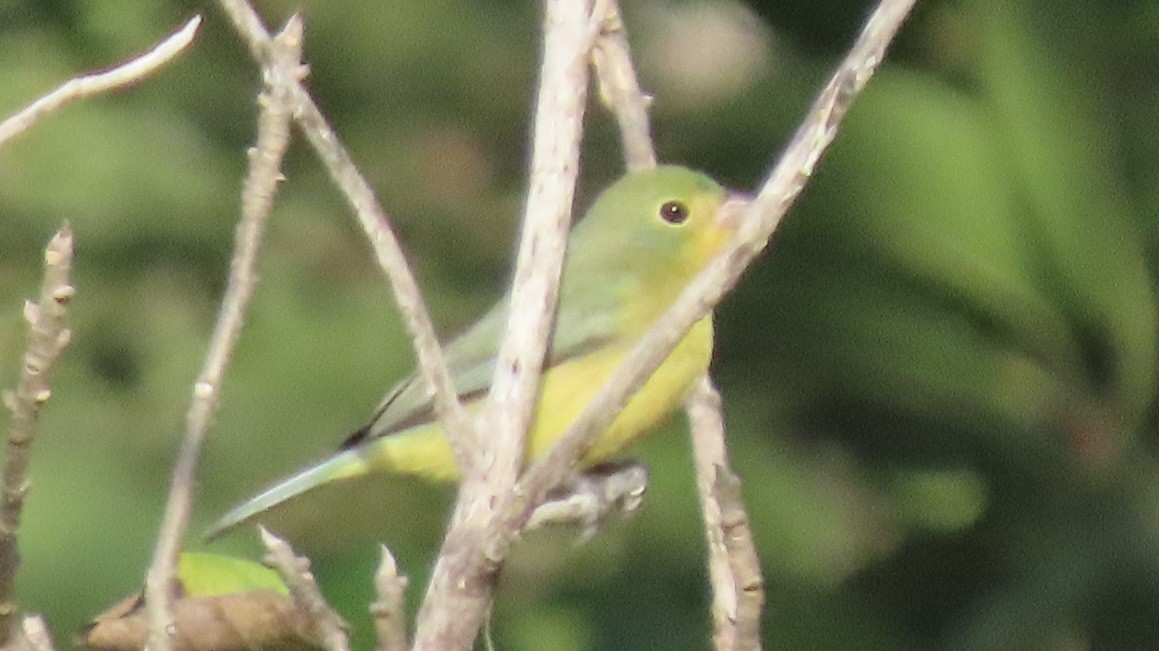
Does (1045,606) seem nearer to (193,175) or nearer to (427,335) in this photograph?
(427,335)

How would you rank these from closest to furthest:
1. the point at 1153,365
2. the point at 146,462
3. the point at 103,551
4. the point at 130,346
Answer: the point at 1153,365, the point at 103,551, the point at 146,462, the point at 130,346

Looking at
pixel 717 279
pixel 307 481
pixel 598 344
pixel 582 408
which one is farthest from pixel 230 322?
pixel 598 344

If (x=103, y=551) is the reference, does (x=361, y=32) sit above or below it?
above

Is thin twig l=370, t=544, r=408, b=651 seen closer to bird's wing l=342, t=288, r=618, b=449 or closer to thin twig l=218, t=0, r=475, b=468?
thin twig l=218, t=0, r=475, b=468

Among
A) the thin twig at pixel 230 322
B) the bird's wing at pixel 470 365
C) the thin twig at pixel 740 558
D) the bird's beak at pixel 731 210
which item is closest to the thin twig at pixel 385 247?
the thin twig at pixel 230 322

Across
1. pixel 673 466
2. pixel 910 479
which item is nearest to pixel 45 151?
pixel 673 466

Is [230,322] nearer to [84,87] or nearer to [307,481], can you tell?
[84,87]
